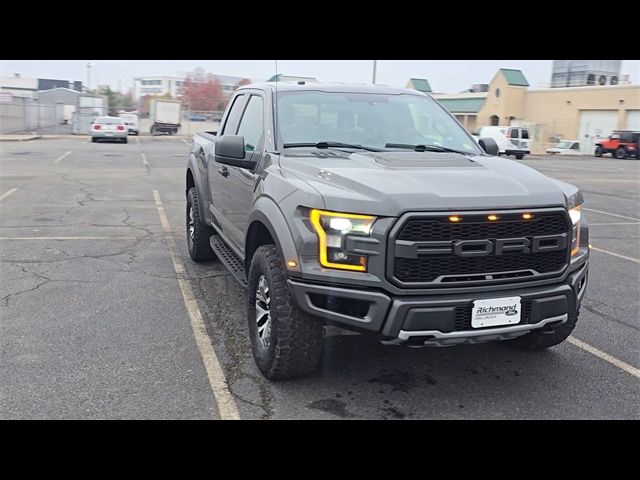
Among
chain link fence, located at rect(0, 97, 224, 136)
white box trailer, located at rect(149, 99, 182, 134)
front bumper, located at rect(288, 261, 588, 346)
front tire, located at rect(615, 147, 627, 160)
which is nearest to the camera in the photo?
front bumper, located at rect(288, 261, 588, 346)

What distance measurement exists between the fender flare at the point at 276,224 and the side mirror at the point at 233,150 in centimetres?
46

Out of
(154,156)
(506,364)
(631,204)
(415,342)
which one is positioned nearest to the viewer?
(415,342)

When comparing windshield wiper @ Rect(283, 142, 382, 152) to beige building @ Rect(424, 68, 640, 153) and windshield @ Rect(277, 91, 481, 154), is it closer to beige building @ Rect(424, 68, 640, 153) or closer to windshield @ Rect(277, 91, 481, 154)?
windshield @ Rect(277, 91, 481, 154)

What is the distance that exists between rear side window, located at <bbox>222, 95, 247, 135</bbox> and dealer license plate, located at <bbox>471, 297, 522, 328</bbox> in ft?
10.5

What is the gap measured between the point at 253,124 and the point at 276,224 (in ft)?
5.64

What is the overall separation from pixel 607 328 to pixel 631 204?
10.6 m

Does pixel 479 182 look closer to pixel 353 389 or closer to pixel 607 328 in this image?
pixel 353 389

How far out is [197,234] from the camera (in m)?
6.88

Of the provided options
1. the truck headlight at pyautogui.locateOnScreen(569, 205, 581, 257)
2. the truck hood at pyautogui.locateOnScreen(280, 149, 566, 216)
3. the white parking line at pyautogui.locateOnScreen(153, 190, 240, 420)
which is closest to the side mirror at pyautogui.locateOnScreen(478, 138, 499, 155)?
the truck hood at pyautogui.locateOnScreen(280, 149, 566, 216)

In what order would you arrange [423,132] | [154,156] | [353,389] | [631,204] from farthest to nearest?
[154,156] < [631,204] < [423,132] < [353,389]

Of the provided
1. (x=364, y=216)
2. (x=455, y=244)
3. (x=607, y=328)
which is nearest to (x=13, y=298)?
(x=364, y=216)

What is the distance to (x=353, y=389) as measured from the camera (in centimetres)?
399

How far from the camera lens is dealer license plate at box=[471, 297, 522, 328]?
3455mm

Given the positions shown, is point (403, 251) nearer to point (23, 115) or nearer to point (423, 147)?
point (423, 147)
